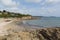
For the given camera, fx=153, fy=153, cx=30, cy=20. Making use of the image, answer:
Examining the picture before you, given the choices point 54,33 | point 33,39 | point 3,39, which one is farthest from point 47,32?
point 3,39

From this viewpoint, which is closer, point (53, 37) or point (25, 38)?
point (25, 38)

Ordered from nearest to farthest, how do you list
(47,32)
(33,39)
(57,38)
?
1. (33,39)
2. (57,38)
3. (47,32)

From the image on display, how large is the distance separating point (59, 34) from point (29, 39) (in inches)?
159

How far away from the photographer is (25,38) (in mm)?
14312

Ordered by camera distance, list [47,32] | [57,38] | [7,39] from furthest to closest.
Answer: [47,32] → [57,38] → [7,39]

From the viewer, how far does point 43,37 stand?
54.2ft

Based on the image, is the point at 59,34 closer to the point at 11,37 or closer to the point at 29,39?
the point at 29,39

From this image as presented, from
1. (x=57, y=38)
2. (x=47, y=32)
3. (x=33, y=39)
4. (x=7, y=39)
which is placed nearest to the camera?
(x=7, y=39)

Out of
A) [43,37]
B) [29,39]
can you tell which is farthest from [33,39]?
[43,37]

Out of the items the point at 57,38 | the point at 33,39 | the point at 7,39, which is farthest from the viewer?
the point at 57,38

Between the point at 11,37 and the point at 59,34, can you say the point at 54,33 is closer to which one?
the point at 59,34

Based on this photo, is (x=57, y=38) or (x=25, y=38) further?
(x=57, y=38)

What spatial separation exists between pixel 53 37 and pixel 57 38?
1.60ft

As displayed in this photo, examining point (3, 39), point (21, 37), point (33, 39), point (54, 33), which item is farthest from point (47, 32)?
point (3, 39)
